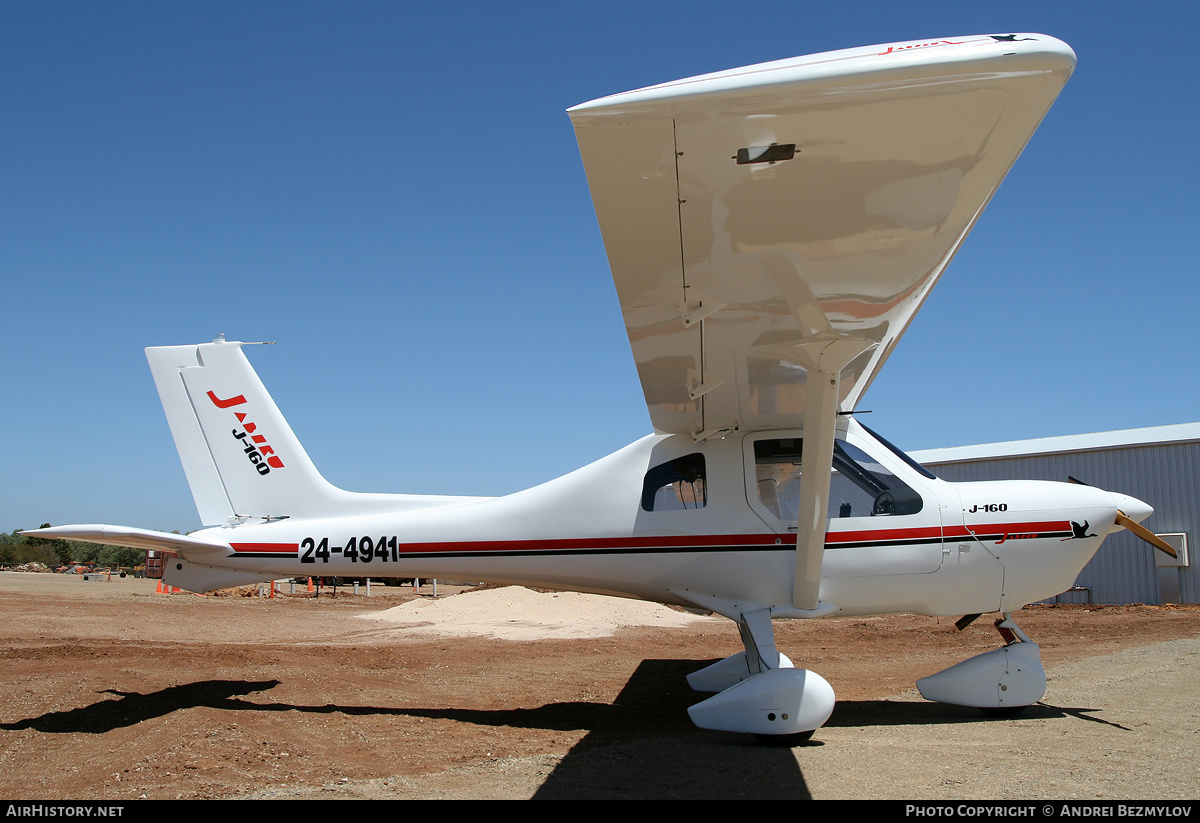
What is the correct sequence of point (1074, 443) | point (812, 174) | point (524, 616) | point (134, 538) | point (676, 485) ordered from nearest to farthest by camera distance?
1. point (812, 174)
2. point (134, 538)
3. point (676, 485)
4. point (524, 616)
5. point (1074, 443)

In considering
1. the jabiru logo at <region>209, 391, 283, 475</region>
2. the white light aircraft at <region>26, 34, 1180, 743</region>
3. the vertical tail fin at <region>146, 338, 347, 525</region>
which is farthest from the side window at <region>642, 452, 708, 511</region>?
the jabiru logo at <region>209, 391, 283, 475</region>

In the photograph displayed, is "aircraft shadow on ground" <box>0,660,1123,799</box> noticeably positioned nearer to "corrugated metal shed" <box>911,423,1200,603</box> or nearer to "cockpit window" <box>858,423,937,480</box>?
"cockpit window" <box>858,423,937,480</box>

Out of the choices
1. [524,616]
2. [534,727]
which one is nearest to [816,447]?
[534,727]

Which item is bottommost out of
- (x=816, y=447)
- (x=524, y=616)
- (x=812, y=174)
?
(x=524, y=616)

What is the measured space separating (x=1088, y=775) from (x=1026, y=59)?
4004mm

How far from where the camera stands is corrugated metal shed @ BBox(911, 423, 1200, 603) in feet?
61.6

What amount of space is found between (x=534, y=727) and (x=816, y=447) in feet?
10.6

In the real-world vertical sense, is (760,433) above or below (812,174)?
below

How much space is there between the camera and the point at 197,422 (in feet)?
23.7

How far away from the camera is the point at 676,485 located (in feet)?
21.1

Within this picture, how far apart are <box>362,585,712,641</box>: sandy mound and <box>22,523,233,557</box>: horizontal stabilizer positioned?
7.21 m

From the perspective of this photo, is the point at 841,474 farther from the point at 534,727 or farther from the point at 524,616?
the point at 524,616
